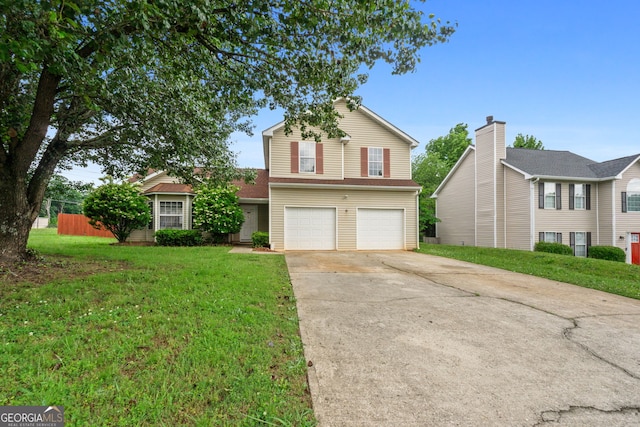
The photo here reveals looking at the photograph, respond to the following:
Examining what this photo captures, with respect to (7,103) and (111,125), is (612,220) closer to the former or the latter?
(111,125)

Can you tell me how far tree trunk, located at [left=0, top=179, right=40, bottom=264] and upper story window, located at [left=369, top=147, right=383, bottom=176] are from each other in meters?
11.8

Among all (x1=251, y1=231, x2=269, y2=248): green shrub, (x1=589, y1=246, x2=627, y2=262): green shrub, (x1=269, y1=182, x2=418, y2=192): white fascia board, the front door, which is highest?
(x1=269, y1=182, x2=418, y2=192): white fascia board

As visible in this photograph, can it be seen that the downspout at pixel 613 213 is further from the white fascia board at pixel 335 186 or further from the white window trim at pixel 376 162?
the white window trim at pixel 376 162

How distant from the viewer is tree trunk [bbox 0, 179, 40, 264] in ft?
19.6

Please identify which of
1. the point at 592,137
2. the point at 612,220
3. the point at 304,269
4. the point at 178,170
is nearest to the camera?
the point at 304,269

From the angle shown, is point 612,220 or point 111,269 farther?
point 612,220

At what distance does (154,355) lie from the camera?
262 centimetres

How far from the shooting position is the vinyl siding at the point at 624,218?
50.9ft

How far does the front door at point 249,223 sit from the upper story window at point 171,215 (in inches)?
126

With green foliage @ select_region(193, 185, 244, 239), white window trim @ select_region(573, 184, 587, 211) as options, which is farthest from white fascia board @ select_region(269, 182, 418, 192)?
white window trim @ select_region(573, 184, 587, 211)

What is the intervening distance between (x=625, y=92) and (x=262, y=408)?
68.9ft

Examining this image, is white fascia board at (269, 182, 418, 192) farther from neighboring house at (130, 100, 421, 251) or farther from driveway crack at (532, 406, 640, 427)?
driveway crack at (532, 406, 640, 427)

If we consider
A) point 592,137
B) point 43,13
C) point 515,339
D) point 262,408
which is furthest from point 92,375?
point 592,137

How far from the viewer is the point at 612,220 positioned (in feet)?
50.6
